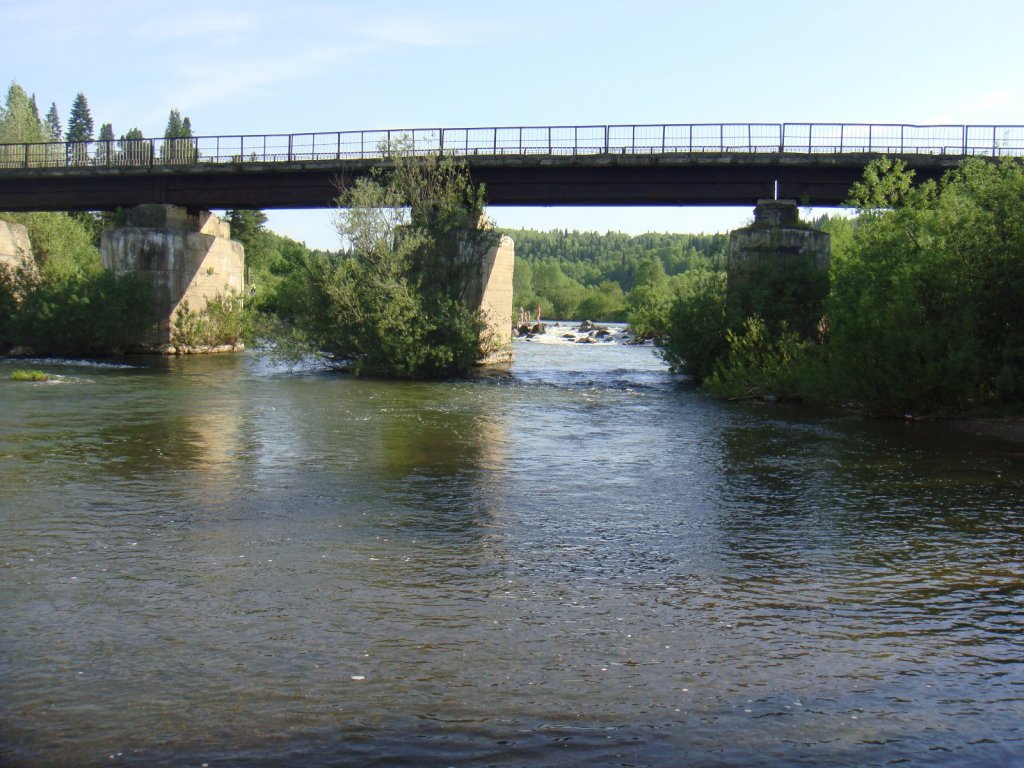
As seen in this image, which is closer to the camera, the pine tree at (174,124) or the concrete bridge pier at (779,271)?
the concrete bridge pier at (779,271)

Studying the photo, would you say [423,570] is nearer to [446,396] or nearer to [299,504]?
[299,504]

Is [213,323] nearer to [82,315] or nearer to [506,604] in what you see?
[82,315]

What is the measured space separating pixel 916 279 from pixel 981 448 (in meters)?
6.53

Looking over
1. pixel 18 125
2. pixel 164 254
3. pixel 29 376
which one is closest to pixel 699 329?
pixel 29 376

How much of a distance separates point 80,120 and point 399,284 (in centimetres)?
14113

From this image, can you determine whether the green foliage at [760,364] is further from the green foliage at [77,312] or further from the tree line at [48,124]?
the tree line at [48,124]

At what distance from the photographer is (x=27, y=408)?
26.4 meters

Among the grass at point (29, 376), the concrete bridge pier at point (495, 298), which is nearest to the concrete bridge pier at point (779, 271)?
the concrete bridge pier at point (495, 298)

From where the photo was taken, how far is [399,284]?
38.8 metres

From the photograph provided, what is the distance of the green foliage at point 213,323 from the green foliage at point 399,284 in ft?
37.4

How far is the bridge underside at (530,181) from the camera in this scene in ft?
136

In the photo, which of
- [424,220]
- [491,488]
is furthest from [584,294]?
[491,488]

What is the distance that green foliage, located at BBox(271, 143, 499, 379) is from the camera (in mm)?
38469

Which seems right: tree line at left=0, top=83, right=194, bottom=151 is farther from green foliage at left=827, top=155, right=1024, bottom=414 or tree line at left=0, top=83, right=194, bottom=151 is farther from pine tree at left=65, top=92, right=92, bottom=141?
green foliage at left=827, top=155, right=1024, bottom=414
